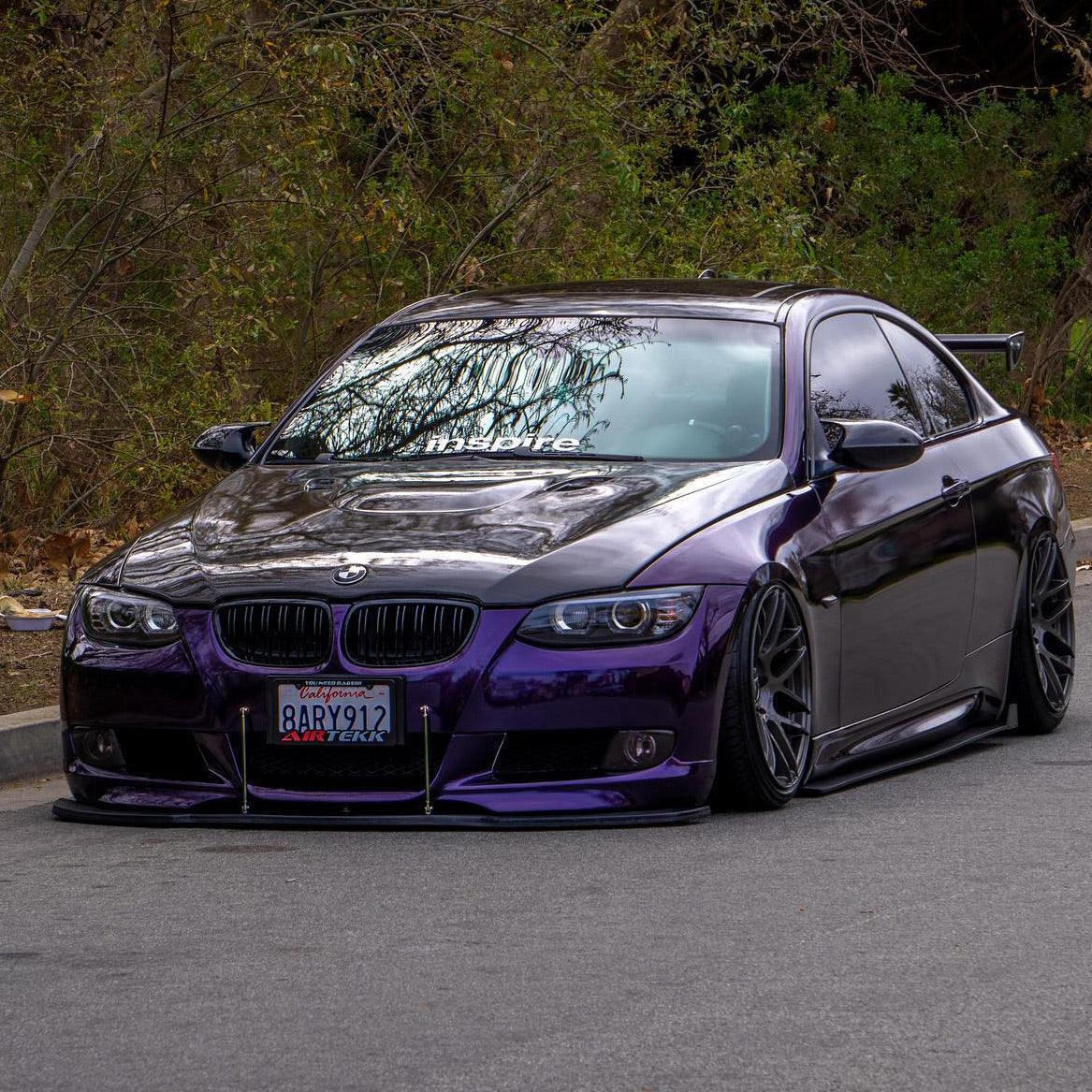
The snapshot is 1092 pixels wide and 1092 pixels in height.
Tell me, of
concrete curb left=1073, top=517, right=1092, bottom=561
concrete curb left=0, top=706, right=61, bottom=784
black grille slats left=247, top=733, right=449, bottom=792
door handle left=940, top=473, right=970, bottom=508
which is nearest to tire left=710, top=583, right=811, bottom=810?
black grille slats left=247, top=733, right=449, bottom=792

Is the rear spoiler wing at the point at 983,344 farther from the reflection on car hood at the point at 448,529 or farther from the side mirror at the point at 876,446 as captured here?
the reflection on car hood at the point at 448,529

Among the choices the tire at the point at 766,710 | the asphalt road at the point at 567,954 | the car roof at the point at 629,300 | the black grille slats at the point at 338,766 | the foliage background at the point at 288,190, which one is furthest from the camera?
the foliage background at the point at 288,190

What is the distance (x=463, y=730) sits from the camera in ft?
19.8

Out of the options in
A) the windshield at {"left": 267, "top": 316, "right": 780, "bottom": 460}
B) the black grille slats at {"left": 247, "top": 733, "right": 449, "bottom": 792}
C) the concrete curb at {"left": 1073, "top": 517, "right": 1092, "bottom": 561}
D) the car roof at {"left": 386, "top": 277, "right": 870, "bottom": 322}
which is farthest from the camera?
the concrete curb at {"left": 1073, "top": 517, "right": 1092, "bottom": 561}

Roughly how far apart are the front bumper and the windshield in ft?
3.36

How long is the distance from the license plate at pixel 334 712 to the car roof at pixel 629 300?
2.06 meters

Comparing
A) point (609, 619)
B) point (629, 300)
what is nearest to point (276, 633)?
point (609, 619)

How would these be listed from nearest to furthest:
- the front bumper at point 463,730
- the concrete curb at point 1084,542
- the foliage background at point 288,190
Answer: the front bumper at point 463,730
the foliage background at point 288,190
the concrete curb at point 1084,542

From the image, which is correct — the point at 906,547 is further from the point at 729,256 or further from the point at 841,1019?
the point at 729,256

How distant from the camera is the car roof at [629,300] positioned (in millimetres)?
7605

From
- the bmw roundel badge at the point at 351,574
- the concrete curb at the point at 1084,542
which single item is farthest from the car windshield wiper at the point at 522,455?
the concrete curb at the point at 1084,542

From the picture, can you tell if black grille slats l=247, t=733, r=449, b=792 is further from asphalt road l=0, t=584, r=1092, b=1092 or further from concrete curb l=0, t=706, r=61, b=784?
concrete curb l=0, t=706, r=61, b=784

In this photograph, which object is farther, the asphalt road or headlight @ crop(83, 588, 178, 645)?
headlight @ crop(83, 588, 178, 645)

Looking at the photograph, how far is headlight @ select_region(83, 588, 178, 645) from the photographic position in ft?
20.7
